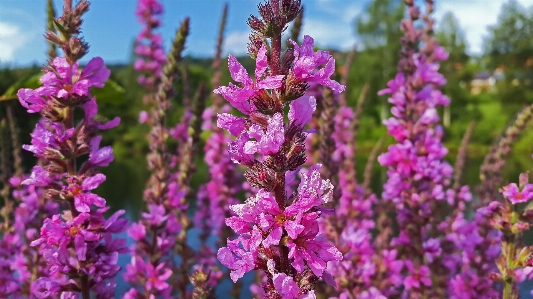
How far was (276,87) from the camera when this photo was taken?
132 cm

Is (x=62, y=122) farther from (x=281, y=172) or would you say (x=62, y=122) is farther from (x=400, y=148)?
(x=400, y=148)

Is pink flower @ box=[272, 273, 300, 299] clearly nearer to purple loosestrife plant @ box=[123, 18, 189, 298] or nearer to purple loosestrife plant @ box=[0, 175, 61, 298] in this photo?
purple loosestrife plant @ box=[123, 18, 189, 298]

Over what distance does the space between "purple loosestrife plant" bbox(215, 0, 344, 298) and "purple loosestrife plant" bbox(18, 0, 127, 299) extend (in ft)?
2.24

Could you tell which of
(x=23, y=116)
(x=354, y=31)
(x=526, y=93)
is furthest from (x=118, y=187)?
(x=526, y=93)

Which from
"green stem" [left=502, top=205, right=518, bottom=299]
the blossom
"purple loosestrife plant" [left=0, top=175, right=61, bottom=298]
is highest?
the blossom

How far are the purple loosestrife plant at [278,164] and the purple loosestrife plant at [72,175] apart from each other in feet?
2.24

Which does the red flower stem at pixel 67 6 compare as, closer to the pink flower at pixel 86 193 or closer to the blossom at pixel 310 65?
the pink flower at pixel 86 193

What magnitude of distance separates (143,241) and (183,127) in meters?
3.04

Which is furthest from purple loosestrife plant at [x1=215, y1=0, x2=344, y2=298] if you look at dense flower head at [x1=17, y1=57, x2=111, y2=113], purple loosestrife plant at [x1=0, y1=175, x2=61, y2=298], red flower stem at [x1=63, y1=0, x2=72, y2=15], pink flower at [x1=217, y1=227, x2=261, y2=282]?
purple loosestrife plant at [x1=0, y1=175, x2=61, y2=298]

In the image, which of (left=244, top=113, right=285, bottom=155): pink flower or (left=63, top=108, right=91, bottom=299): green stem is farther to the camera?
(left=63, top=108, right=91, bottom=299): green stem

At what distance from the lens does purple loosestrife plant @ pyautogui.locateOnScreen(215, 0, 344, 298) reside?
134 centimetres

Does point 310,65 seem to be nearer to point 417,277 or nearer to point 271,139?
point 271,139

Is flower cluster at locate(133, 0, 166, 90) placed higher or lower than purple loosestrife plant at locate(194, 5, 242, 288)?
higher

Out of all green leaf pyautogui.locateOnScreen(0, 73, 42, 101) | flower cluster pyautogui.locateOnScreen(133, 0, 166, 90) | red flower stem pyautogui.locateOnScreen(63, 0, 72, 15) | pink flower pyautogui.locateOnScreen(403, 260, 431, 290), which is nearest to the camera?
red flower stem pyautogui.locateOnScreen(63, 0, 72, 15)
